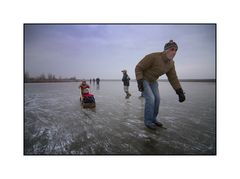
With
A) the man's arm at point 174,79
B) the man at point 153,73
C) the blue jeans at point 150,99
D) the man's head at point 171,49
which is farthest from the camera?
the man's arm at point 174,79

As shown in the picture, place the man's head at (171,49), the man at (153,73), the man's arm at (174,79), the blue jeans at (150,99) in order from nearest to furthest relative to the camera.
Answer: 1. the man's head at (171,49)
2. the man at (153,73)
3. the blue jeans at (150,99)
4. the man's arm at (174,79)

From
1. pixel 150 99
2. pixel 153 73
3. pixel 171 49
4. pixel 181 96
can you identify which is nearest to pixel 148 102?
pixel 150 99

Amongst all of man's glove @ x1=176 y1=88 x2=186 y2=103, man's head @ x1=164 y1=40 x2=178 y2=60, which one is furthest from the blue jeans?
man's head @ x1=164 y1=40 x2=178 y2=60

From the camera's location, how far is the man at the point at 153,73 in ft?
9.62

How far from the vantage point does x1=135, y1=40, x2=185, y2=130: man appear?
293 cm

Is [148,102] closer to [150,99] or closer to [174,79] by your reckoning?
[150,99]

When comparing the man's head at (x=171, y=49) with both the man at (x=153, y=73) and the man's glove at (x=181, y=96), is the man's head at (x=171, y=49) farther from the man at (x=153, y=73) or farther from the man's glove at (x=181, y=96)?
the man's glove at (x=181, y=96)

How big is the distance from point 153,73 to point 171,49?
550 millimetres

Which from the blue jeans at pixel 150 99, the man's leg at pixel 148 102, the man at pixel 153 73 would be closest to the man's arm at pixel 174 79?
the man at pixel 153 73

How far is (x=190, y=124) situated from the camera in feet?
10.8

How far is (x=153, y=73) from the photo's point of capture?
3.04m
